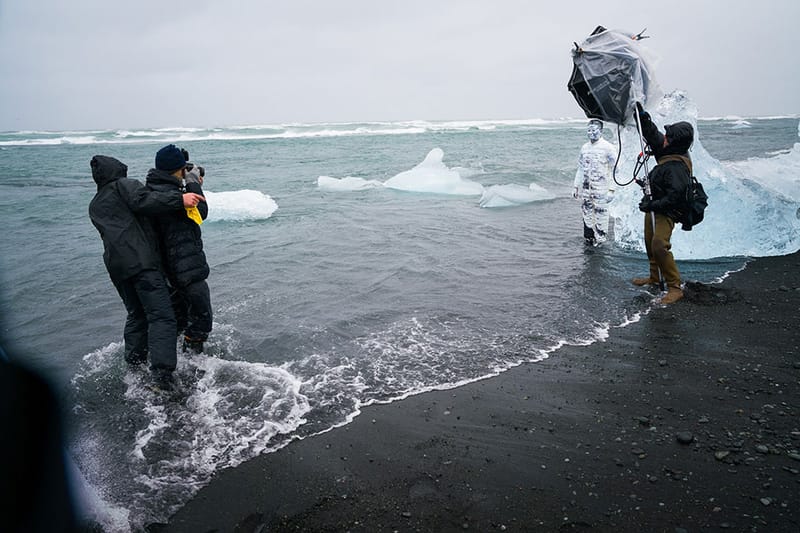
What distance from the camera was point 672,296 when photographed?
5.73 meters

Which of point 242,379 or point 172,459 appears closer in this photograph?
point 172,459

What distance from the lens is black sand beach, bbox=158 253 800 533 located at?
2.66m

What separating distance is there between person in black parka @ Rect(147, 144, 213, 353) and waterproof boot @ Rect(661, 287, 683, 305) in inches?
200

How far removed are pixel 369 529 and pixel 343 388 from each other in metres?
1.60

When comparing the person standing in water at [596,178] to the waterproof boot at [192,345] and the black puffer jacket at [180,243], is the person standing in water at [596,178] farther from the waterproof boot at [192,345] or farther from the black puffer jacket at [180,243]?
the waterproof boot at [192,345]

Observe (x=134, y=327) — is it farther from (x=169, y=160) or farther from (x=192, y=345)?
(x=169, y=160)

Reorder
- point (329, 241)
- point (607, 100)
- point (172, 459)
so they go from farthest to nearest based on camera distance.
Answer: point (329, 241) < point (607, 100) < point (172, 459)

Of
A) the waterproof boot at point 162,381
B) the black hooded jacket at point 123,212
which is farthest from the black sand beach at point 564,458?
the black hooded jacket at point 123,212

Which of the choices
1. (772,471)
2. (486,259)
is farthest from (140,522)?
(486,259)

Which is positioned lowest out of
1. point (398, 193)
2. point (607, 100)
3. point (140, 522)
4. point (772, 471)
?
point (140, 522)

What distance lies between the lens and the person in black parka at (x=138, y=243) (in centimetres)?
395

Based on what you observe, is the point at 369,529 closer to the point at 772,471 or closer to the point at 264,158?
the point at 772,471

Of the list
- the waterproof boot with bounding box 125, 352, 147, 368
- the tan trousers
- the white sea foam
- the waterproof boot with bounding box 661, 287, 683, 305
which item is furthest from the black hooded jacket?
the white sea foam

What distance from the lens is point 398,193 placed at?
617 inches
